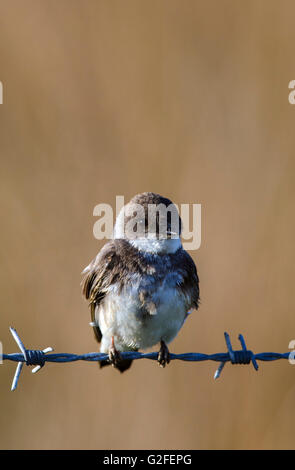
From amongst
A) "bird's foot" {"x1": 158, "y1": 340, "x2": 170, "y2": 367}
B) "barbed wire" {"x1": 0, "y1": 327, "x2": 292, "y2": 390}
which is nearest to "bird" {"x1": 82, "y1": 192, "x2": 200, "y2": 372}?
"bird's foot" {"x1": 158, "y1": 340, "x2": 170, "y2": 367}

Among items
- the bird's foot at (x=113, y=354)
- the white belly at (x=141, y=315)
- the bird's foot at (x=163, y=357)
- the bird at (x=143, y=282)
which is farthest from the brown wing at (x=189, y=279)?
the bird's foot at (x=113, y=354)

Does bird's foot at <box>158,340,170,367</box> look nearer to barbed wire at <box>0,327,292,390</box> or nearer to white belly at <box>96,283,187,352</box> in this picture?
white belly at <box>96,283,187,352</box>

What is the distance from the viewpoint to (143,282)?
4629 mm

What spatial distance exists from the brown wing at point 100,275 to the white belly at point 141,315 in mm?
85

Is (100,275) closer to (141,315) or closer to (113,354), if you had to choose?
(141,315)

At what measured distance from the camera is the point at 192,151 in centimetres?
734

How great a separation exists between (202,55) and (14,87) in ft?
7.68

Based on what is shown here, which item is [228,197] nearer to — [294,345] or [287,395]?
[294,345]

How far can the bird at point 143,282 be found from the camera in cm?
464

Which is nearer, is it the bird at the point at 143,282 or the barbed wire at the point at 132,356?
the barbed wire at the point at 132,356

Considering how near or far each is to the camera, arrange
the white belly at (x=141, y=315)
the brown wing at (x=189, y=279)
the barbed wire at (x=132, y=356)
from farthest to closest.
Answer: the brown wing at (x=189, y=279)
the white belly at (x=141, y=315)
the barbed wire at (x=132, y=356)

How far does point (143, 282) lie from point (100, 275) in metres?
0.40

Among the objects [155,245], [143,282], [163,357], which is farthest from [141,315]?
[155,245]

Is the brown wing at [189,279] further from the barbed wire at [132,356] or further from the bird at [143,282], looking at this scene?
the barbed wire at [132,356]
